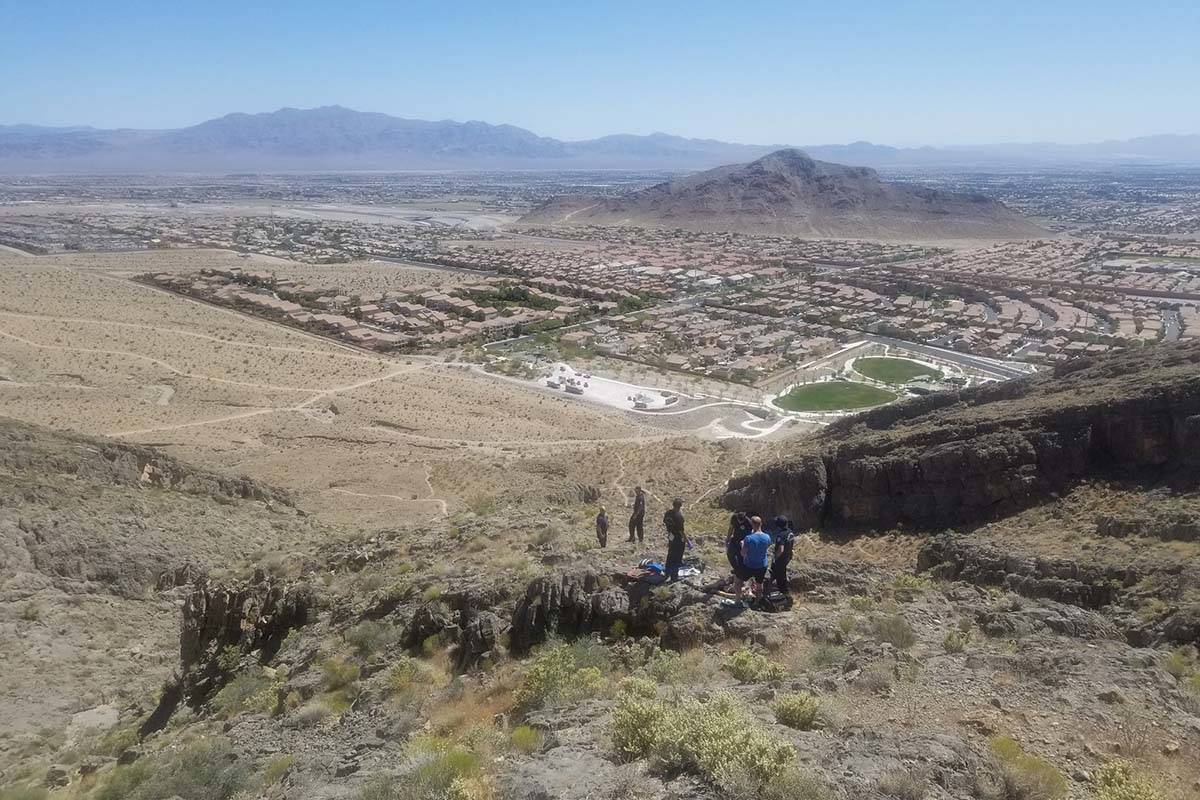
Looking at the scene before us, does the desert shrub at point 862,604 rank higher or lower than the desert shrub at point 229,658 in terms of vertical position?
higher

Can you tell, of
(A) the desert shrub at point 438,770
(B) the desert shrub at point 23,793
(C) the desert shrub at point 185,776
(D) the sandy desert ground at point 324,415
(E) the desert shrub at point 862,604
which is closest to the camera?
(A) the desert shrub at point 438,770

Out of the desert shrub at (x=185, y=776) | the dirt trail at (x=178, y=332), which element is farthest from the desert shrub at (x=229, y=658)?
the dirt trail at (x=178, y=332)

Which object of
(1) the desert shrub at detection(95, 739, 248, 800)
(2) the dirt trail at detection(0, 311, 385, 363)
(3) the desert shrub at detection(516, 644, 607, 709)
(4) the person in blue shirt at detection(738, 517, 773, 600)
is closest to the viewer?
(1) the desert shrub at detection(95, 739, 248, 800)

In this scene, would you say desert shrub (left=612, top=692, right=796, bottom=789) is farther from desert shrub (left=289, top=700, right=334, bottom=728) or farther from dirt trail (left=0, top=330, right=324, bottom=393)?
dirt trail (left=0, top=330, right=324, bottom=393)

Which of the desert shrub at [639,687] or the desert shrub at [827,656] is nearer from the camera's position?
the desert shrub at [639,687]

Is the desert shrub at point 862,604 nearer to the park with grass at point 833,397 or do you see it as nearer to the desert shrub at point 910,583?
the desert shrub at point 910,583

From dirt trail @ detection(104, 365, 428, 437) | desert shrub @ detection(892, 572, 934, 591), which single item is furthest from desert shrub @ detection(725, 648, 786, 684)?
dirt trail @ detection(104, 365, 428, 437)
